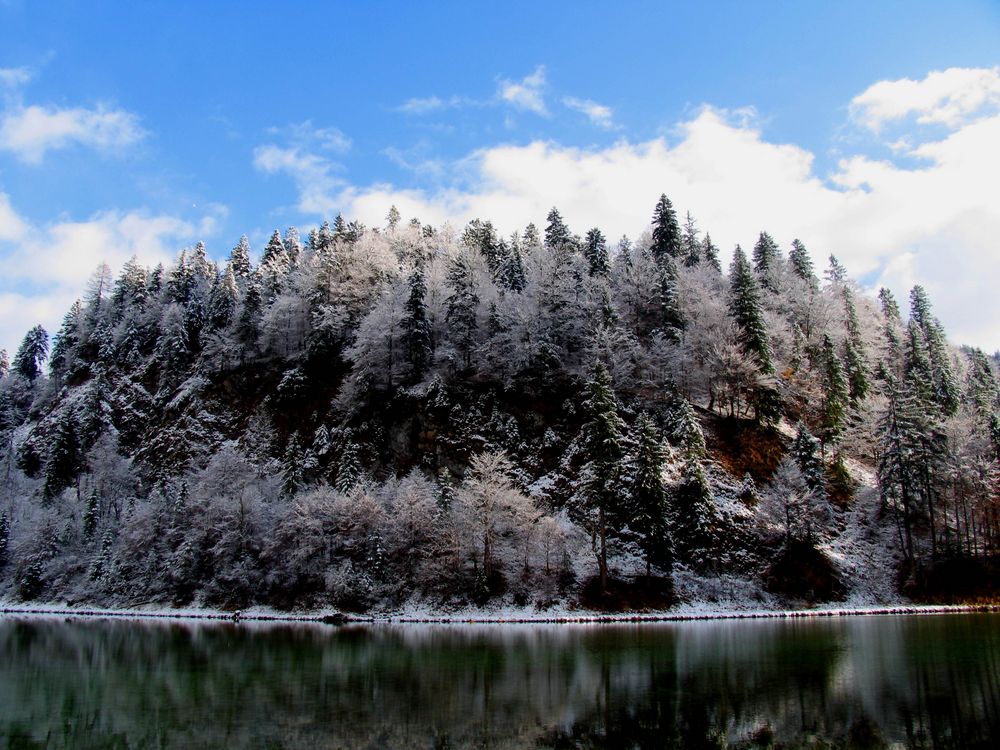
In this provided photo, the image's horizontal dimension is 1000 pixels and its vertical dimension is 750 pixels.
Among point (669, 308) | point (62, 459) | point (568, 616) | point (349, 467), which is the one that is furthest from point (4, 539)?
point (669, 308)

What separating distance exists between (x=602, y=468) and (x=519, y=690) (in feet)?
109

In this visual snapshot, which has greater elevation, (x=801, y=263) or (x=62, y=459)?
(x=801, y=263)

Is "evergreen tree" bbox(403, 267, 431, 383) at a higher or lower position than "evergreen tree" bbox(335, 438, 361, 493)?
higher

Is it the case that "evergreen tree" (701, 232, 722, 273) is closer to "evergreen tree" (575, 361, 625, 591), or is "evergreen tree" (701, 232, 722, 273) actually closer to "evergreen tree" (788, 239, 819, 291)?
"evergreen tree" (788, 239, 819, 291)

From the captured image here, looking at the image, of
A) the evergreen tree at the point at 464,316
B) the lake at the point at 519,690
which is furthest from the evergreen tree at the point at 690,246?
the lake at the point at 519,690

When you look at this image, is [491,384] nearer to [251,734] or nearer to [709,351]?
[709,351]

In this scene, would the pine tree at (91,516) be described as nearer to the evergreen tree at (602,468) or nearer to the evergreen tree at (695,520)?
the evergreen tree at (602,468)

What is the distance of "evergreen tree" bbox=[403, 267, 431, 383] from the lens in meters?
76.7

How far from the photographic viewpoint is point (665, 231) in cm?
9294

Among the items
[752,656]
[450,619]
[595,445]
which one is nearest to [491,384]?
[595,445]

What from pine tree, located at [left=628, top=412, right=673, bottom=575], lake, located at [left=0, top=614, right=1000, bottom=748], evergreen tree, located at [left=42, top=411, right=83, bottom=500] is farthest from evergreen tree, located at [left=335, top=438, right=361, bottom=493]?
evergreen tree, located at [left=42, top=411, right=83, bottom=500]

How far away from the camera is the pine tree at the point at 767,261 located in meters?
89.3

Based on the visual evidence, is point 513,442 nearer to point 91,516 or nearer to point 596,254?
point 596,254

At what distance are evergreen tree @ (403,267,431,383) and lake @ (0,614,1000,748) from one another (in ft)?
139
